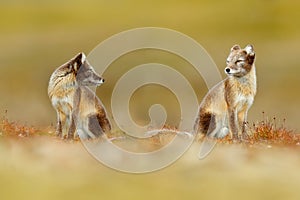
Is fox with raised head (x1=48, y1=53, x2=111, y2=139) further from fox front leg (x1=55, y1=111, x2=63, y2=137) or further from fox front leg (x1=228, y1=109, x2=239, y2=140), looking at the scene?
fox front leg (x1=228, y1=109, x2=239, y2=140)

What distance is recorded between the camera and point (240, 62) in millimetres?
3600

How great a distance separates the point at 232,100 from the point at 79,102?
2.44ft

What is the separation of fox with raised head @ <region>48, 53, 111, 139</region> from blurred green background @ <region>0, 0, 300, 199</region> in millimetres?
61

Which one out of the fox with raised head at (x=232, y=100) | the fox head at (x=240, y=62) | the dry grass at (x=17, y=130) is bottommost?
the dry grass at (x=17, y=130)

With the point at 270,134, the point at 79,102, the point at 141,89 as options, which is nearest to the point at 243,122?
the point at 270,134

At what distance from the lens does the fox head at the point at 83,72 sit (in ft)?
12.0

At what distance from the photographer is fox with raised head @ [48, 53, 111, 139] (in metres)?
3.65

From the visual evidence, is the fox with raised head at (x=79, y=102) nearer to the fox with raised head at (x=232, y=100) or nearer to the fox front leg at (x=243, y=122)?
the fox with raised head at (x=232, y=100)

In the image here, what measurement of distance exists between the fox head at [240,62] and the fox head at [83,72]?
63 centimetres

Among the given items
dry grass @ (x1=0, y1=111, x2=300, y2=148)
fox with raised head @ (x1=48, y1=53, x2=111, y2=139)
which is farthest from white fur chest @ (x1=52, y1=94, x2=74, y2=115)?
dry grass @ (x1=0, y1=111, x2=300, y2=148)

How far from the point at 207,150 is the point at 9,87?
106 cm

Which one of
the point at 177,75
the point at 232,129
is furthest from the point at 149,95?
the point at 232,129

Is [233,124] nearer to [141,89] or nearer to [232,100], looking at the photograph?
[232,100]

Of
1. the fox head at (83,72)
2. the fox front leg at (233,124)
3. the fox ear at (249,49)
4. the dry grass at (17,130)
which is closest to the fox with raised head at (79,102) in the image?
the fox head at (83,72)
